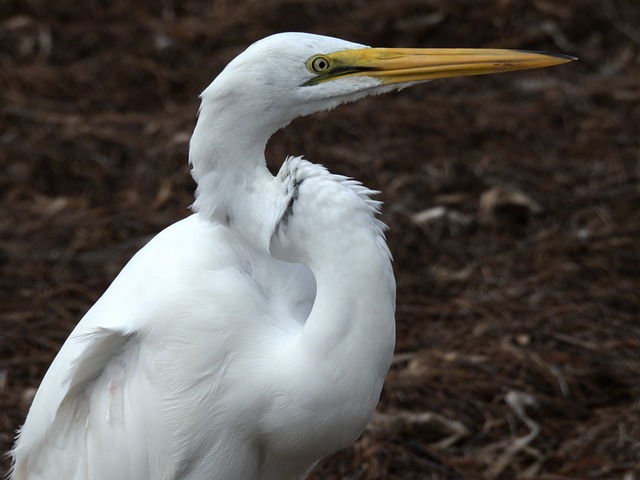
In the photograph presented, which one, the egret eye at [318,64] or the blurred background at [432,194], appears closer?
the egret eye at [318,64]

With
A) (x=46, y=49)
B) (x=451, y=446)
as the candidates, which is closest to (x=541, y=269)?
(x=451, y=446)

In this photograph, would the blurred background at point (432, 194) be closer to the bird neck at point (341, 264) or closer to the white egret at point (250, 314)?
the white egret at point (250, 314)

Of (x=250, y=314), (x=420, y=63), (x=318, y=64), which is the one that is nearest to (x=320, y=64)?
(x=318, y=64)

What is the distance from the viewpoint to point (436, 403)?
4.06 m

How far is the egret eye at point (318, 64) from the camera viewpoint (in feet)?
8.20

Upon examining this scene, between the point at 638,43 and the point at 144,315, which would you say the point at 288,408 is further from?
the point at 638,43

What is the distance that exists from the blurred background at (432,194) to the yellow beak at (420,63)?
166 centimetres

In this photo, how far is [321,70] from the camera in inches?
98.7

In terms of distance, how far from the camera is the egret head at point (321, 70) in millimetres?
2463

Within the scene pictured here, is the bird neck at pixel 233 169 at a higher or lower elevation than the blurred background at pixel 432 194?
higher

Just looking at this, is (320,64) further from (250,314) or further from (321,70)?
(250,314)

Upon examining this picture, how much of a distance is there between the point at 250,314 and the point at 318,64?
619 mm

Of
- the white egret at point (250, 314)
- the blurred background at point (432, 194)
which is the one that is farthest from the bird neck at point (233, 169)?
the blurred background at point (432, 194)

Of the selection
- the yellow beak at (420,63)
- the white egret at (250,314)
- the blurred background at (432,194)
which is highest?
the yellow beak at (420,63)
